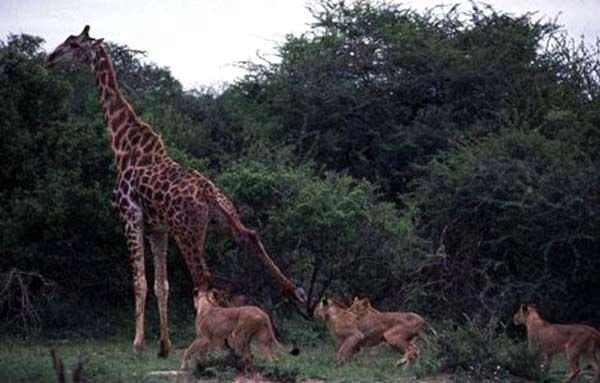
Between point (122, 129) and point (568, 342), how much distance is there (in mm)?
5766

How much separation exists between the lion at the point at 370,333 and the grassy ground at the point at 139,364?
0.19 meters

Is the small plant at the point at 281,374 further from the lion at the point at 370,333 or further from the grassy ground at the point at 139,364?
the lion at the point at 370,333

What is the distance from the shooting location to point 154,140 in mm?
16500

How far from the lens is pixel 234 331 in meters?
13.8

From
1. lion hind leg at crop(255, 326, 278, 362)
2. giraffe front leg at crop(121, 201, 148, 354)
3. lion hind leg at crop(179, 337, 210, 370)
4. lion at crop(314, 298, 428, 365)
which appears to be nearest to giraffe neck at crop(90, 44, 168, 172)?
giraffe front leg at crop(121, 201, 148, 354)

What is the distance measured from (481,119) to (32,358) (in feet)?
38.0

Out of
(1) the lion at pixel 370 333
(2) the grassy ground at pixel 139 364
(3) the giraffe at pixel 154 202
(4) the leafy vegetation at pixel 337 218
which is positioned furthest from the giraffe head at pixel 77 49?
(1) the lion at pixel 370 333

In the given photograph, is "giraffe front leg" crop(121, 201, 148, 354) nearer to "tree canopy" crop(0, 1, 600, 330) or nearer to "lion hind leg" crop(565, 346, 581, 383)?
"tree canopy" crop(0, 1, 600, 330)

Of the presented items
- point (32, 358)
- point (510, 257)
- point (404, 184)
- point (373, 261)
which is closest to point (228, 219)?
point (32, 358)

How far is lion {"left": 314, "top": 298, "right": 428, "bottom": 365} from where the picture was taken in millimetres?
15133

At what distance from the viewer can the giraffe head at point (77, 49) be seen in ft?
54.6

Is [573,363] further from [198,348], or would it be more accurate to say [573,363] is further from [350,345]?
[198,348]

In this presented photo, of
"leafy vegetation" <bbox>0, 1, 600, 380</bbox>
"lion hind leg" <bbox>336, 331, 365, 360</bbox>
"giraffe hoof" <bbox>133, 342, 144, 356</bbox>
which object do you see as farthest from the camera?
"leafy vegetation" <bbox>0, 1, 600, 380</bbox>

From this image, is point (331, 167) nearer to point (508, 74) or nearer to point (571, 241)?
point (508, 74)
